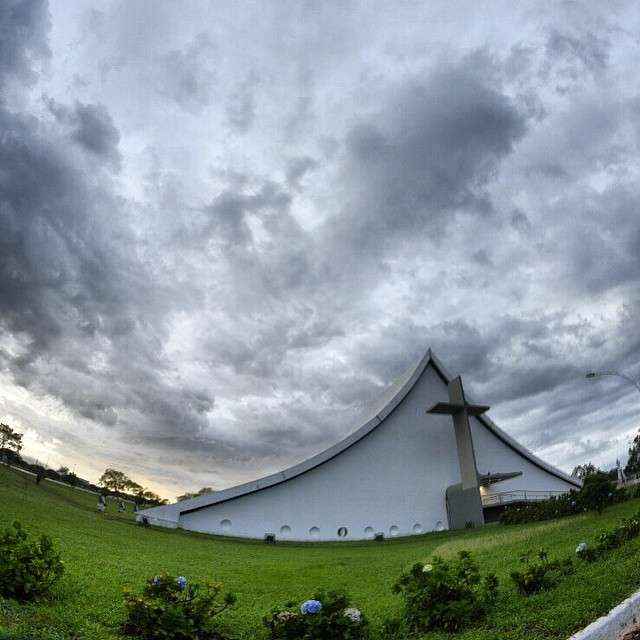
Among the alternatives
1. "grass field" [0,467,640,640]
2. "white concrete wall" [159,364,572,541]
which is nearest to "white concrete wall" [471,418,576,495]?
"white concrete wall" [159,364,572,541]

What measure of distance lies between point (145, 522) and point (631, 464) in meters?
43.4

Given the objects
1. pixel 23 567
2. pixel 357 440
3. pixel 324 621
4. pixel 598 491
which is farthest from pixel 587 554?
pixel 357 440

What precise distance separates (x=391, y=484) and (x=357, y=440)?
240cm

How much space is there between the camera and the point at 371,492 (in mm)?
21953

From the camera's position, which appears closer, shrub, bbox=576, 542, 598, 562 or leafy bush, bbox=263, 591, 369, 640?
leafy bush, bbox=263, 591, 369, 640

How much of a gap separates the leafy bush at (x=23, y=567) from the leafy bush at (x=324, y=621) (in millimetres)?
2132

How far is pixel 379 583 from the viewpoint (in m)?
8.17

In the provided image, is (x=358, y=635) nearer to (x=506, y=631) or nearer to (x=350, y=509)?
(x=506, y=631)

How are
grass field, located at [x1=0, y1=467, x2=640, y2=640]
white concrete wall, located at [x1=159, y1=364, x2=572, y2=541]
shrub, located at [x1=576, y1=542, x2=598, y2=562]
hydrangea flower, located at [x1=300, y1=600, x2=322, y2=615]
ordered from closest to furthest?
hydrangea flower, located at [x1=300, y1=600, x2=322, y2=615], grass field, located at [x1=0, y1=467, x2=640, y2=640], shrub, located at [x1=576, y1=542, x2=598, y2=562], white concrete wall, located at [x1=159, y1=364, x2=572, y2=541]

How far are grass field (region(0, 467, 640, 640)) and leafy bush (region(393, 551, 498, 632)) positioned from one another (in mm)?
174

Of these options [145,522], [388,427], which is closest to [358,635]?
[145,522]

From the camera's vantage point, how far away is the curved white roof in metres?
18.6

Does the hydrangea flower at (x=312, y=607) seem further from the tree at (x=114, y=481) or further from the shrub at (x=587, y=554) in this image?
the tree at (x=114, y=481)

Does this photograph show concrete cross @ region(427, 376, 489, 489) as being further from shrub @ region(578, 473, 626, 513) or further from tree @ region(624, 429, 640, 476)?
tree @ region(624, 429, 640, 476)
